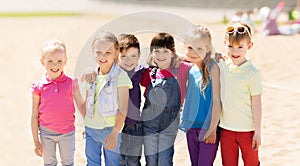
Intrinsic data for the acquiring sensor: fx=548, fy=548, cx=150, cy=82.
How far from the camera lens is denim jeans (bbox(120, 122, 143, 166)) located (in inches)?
169

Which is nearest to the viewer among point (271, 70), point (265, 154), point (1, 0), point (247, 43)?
point (247, 43)

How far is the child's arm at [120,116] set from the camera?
165 inches

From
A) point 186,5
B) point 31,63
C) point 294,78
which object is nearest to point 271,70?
point 294,78

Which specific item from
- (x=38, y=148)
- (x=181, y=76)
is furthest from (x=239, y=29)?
(x=38, y=148)

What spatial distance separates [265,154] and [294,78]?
17.7ft

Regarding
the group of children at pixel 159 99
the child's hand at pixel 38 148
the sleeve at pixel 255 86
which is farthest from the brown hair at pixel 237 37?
the child's hand at pixel 38 148

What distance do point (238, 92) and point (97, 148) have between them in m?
1.19

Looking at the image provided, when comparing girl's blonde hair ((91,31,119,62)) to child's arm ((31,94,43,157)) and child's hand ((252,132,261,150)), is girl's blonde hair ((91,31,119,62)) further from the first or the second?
child's hand ((252,132,261,150))

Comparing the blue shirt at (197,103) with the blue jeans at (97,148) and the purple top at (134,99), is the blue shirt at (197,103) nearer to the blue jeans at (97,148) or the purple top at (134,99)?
the purple top at (134,99)

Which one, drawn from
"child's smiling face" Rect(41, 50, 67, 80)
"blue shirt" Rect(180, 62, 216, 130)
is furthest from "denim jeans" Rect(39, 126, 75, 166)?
"blue shirt" Rect(180, 62, 216, 130)

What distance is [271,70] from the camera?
39.8 feet

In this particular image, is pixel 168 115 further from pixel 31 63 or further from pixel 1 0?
pixel 1 0

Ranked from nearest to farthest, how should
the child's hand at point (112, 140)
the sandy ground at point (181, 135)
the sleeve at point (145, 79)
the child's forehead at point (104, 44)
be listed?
the child's forehead at point (104, 44) < the child's hand at point (112, 140) < the sleeve at point (145, 79) < the sandy ground at point (181, 135)

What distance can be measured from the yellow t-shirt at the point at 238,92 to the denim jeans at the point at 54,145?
4.13 ft
